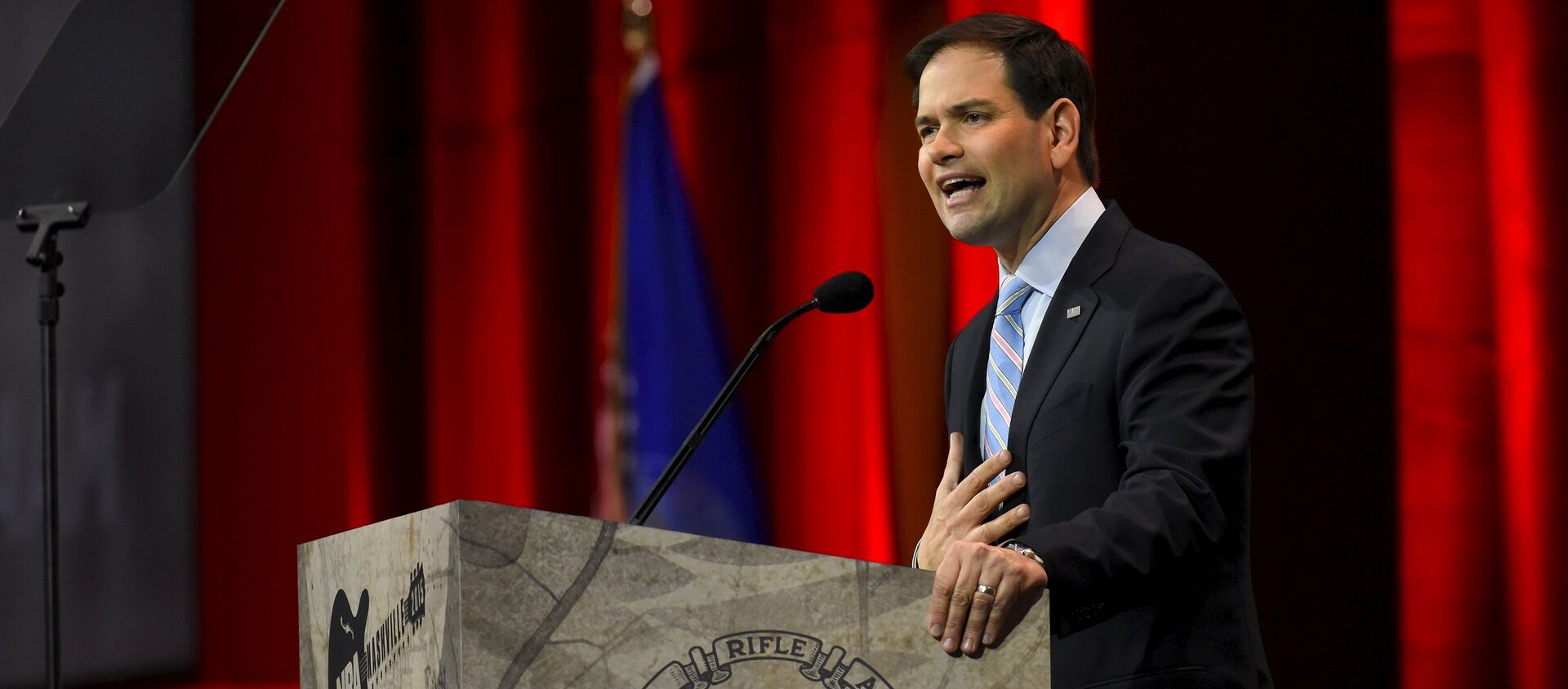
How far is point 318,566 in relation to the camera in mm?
1327

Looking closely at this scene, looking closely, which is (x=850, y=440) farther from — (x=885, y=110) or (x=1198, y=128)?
(x=1198, y=128)

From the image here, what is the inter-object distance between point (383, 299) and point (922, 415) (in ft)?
4.81

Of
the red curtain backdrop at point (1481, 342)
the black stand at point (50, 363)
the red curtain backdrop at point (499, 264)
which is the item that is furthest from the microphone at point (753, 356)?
the red curtain backdrop at point (499, 264)

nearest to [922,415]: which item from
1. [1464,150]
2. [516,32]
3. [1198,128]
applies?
[1198,128]

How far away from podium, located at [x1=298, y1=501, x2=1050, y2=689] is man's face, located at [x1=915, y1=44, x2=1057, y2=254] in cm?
68

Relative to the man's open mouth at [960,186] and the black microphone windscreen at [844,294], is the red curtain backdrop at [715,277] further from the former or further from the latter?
the black microphone windscreen at [844,294]

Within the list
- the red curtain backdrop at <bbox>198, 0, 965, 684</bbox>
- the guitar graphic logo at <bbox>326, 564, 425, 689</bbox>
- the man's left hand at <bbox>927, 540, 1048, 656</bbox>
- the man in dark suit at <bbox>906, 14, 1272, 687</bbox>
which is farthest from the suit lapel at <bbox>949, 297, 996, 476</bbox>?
the red curtain backdrop at <bbox>198, 0, 965, 684</bbox>

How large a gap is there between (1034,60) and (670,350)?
1.84 metres

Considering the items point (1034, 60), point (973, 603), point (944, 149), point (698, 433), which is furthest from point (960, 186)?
point (973, 603)

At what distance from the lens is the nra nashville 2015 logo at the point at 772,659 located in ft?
3.58

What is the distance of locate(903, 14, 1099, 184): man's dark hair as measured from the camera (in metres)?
1.76

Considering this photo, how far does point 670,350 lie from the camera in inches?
138

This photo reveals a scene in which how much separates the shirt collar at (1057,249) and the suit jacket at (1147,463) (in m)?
0.06

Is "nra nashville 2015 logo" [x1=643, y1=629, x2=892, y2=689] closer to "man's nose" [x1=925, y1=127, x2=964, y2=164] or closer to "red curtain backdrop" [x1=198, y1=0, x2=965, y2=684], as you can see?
"man's nose" [x1=925, y1=127, x2=964, y2=164]
